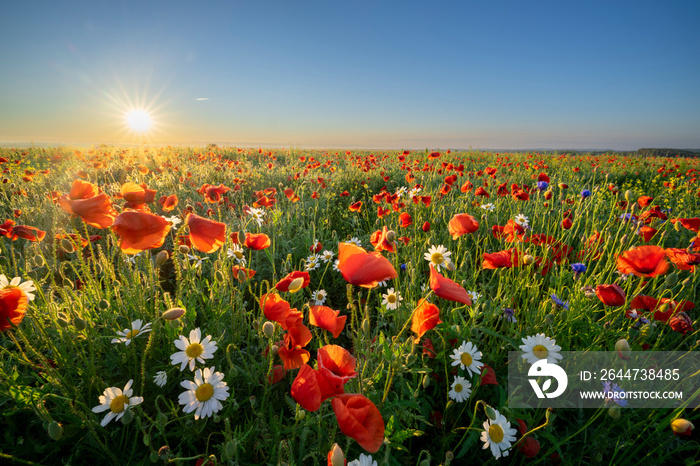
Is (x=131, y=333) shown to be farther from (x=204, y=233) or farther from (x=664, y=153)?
(x=664, y=153)

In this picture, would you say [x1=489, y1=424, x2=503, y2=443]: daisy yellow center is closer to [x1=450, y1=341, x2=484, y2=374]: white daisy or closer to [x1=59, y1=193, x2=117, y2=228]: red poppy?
[x1=450, y1=341, x2=484, y2=374]: white daisy

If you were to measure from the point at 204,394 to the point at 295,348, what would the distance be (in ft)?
1.16

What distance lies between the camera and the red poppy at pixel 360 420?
751 millimetres

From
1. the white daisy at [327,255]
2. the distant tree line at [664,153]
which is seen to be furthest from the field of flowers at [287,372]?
the distant tree line at [664,153]

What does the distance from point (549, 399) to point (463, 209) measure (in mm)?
2276

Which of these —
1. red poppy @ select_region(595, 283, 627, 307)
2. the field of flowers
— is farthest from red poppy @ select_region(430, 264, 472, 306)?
red poppy @ select_region(595, 283, 627, 307)

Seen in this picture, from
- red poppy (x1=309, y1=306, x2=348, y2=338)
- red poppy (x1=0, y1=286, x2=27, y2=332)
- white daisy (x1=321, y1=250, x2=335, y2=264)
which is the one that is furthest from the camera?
white daisy (x1=321, y1=250, x2=335, y2=264)

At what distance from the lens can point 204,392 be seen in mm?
1119

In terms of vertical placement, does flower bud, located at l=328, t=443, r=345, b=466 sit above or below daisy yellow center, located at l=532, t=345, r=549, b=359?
above

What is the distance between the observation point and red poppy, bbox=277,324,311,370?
1.20 m

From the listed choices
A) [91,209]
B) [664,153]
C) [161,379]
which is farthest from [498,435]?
[664,153]

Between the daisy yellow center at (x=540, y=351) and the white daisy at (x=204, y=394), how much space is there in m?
1.33

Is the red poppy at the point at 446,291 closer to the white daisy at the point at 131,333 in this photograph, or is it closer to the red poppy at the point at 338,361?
the red poppy at the point at 338,361

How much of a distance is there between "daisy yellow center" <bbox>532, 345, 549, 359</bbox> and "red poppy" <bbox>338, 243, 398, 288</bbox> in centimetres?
85
